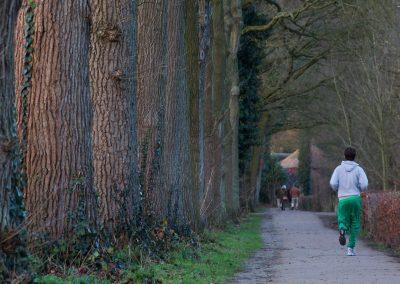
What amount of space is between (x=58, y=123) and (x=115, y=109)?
259cm

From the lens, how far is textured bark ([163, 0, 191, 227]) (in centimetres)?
1600

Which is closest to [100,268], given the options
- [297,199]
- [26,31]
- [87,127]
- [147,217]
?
[87,127]

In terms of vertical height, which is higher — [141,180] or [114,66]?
[114,66]

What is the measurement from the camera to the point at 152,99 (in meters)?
15.0

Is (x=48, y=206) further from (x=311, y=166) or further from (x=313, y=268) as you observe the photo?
(x=311, y=166)

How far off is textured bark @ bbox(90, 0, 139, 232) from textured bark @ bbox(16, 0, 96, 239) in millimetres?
2063

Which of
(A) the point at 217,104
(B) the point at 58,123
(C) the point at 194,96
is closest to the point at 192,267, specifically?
(B) the point at 58,123

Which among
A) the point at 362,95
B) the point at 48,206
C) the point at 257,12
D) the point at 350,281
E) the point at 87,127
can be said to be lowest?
the point at 350,281

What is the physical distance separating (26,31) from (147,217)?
172 inches

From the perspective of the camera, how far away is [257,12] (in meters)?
32.2

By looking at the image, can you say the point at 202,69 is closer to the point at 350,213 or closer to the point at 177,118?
the point at 177,118

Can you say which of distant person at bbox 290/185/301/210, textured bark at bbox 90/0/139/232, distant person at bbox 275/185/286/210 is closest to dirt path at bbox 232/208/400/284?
textured bark at bbox 90/0/139/232

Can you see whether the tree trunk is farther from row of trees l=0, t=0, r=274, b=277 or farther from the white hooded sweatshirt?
the white hooded sweatshirt

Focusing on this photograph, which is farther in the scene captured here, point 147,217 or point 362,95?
point 362,95
